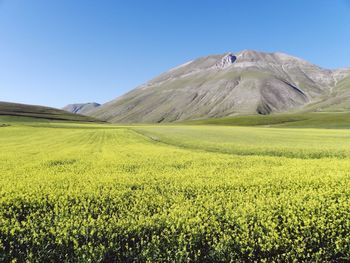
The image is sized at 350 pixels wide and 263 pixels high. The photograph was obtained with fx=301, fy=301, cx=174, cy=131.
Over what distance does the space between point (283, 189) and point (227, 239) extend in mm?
7290

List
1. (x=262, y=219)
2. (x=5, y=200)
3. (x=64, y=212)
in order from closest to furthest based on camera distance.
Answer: (x=262, y=219), (x=64, y=212), (x=5, y=200)

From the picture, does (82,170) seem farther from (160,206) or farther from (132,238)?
(132,238)

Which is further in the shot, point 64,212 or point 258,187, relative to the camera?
point 258,187

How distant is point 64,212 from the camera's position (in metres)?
12.1

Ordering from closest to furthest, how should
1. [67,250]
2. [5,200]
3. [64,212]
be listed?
[67,250] < [64,212] < [5,200]

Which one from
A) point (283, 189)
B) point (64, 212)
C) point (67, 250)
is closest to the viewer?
point (67, 250)

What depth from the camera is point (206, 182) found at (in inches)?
656

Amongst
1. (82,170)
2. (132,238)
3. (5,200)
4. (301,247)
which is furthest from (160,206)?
(82,170)

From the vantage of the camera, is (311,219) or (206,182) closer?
(311,219)

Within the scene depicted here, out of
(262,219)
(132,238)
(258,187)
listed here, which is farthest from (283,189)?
(132,238)

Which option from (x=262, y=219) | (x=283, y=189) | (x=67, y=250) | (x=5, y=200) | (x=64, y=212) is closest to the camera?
(x=67, y=250)

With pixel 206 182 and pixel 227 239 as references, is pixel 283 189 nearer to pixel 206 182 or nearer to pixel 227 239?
pixel 206 182

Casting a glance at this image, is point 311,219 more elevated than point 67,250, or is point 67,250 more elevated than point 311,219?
point 311,219

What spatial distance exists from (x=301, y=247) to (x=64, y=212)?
8893 mm
